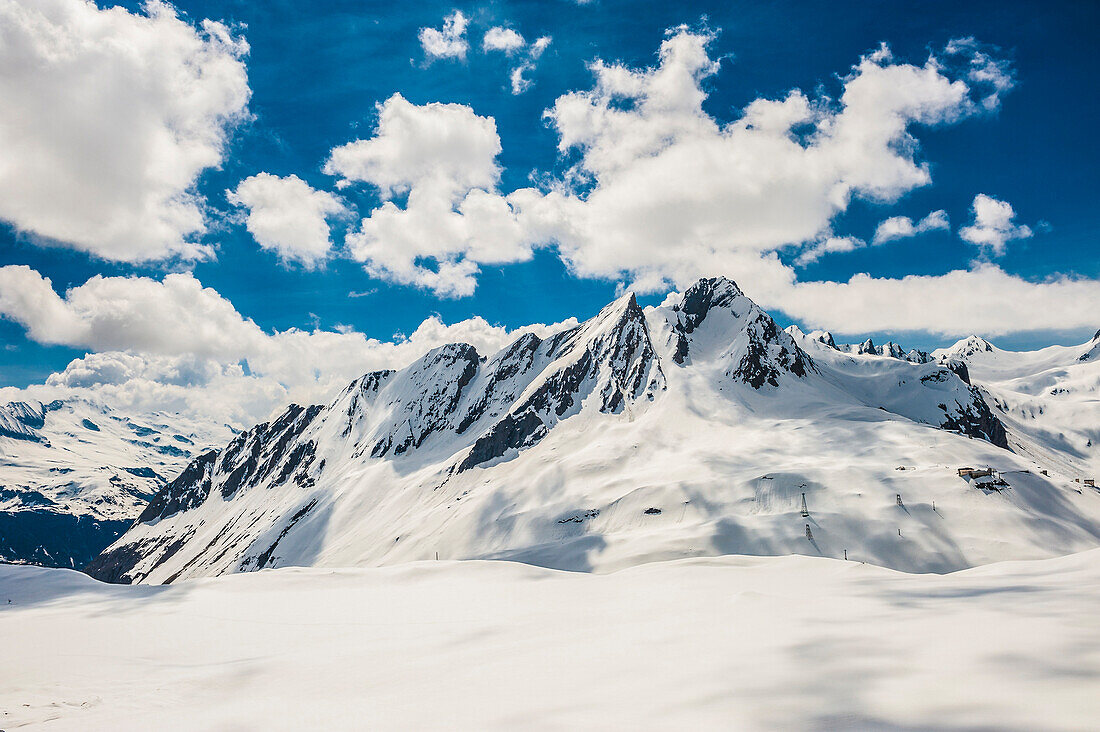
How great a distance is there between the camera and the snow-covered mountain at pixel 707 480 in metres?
68.6

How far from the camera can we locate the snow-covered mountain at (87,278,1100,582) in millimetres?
68562

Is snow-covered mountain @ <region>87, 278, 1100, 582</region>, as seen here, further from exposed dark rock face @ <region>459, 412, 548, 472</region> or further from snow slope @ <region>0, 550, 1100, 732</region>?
snow slope @ <region>0, 550, 1100, 732</region>

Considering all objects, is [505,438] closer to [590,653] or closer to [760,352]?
[760,352]

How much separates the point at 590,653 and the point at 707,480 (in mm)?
86386

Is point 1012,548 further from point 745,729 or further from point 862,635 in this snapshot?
point 745,729

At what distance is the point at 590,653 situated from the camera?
10.9m

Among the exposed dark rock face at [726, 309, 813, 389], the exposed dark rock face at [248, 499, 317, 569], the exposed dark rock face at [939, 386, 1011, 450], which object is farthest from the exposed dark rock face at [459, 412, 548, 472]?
the exposed dark rock face at [939, 386, 1011, 450]

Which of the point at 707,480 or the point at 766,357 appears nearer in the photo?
the point at 707,480

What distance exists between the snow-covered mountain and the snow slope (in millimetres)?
52127

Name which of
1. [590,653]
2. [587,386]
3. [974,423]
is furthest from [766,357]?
[590,653]

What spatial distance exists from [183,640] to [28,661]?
3.73m

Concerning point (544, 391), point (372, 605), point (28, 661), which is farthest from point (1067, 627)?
point (544, 391)

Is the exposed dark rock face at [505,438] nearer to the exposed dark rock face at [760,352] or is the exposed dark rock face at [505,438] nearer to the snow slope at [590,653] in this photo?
the exposed dark rock face at [760,352]

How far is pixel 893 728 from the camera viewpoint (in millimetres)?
5625
